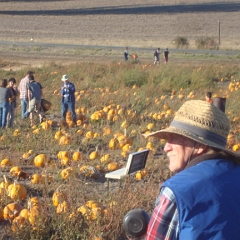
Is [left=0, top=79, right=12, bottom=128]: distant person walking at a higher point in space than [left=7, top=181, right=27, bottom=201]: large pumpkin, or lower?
lower

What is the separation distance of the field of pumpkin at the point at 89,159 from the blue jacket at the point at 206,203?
269 centimetres

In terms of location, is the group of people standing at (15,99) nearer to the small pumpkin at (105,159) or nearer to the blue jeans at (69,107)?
the blue jeans at (69,107)

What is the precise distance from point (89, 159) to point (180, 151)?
20.4 feet

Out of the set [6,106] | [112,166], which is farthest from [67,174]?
[6,106]

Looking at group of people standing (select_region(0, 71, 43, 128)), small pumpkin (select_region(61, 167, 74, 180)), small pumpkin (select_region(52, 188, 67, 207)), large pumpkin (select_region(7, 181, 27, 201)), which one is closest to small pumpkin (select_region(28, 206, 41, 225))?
small pumpkin (select_region(52, 188, 67, 207))

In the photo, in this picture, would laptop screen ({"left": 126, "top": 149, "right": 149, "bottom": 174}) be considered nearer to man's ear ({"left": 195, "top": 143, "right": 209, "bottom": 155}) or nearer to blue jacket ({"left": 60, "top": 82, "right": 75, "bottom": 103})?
man's ear ({"left": 195, "top": 143, "right": 209, "bottom": 155})

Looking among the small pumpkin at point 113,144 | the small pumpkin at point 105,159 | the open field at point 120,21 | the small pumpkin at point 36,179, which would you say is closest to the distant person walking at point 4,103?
the small pumpkin at point 113,144

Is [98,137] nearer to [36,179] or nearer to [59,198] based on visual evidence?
[36,179]

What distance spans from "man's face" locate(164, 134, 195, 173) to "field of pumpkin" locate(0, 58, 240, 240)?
7.99ft

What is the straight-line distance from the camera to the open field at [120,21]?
63.0 meters

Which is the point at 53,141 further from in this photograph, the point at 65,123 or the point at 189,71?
the point at 189,71

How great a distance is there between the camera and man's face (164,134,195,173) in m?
2.86

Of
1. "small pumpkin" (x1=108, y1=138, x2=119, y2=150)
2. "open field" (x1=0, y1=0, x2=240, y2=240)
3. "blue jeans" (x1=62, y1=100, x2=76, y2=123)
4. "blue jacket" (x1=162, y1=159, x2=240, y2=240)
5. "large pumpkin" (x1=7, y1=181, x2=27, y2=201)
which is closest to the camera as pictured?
"blue jacket" (x1=162, y1=159, x2=240, y2=240)

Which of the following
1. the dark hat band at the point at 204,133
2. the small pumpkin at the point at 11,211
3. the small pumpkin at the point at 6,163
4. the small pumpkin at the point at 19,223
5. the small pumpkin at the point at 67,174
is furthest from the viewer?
the small pumpkin at the point at 6,163
